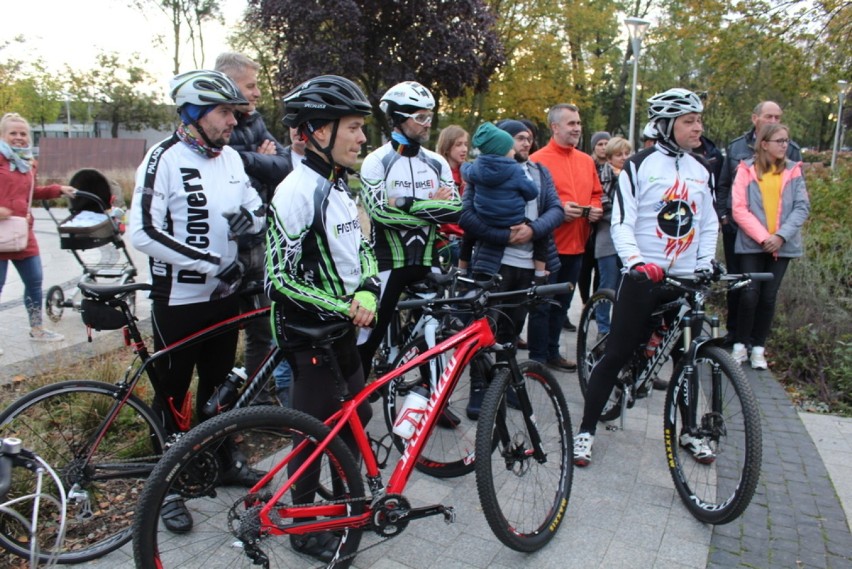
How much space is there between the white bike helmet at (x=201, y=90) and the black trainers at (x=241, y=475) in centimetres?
170

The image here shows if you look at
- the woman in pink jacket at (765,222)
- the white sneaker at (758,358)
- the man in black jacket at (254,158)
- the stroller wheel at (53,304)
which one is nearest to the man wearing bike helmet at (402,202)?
the man in black jacket at (254,158)

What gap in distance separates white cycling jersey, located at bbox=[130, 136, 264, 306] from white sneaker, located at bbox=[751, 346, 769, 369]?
14.7 ft

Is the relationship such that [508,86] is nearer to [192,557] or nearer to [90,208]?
[90,208]

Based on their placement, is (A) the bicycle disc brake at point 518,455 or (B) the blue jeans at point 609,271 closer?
(A) the bicycle disc brake at point 518,455

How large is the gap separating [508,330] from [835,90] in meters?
8.82

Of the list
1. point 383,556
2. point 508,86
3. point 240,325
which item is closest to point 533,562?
point 383,556

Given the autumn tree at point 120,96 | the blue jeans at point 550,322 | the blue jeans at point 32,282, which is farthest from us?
the autumn tree at point 120,96

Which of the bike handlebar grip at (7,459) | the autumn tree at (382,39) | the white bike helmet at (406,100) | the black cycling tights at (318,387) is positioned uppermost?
the autumn tree at (382,39)

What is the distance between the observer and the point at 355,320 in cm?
255

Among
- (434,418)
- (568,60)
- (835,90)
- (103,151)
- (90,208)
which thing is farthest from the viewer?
(568,60)

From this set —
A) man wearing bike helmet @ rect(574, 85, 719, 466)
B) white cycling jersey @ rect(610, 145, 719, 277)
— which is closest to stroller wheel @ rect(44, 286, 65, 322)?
man wearing bike helmet @ rect(574, 85, 719, 466)

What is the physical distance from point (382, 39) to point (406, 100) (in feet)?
53.5

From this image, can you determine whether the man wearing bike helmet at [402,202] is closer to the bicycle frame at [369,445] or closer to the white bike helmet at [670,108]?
the bicycle frame at [369,445]

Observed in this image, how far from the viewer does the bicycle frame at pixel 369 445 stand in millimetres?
2445
